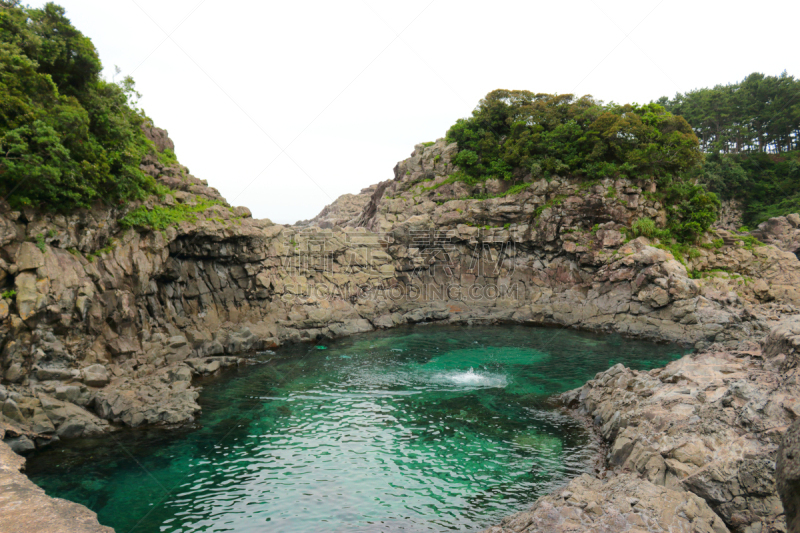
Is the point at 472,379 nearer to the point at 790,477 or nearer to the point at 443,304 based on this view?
the point at 443,304

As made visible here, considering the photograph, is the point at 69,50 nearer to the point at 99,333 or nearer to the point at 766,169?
the point at 99,333

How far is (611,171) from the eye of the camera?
42250 millimetres

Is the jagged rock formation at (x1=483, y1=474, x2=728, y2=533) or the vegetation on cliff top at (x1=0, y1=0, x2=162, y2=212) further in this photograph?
the vegetation on cliff top at (x1=0, y1=0, x2=162, y2=212)

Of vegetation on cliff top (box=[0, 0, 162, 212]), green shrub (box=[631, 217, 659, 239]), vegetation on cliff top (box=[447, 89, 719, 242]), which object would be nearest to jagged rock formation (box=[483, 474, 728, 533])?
vegetation on cliff top (box=[0, 0, 162, 212])

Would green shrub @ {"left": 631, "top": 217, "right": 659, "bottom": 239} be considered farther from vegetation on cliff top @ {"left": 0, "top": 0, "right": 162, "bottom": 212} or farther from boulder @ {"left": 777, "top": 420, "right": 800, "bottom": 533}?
vegetation on cliff top @ {"left": 0, "top": 0, "right": 162, "bottom": 212}

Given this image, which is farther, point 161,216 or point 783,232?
point 783,232

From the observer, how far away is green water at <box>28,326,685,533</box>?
41.4 ft

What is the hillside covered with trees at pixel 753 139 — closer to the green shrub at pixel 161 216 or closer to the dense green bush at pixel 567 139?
the dense green bush at pixel 567 139

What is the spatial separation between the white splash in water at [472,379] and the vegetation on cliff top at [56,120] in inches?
864

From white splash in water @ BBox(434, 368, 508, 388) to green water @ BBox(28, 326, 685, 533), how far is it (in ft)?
0.39

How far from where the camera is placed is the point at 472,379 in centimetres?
2523

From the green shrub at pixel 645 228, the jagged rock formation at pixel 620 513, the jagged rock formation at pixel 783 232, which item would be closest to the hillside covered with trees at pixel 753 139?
the jagged rock formation at pixel 783 232

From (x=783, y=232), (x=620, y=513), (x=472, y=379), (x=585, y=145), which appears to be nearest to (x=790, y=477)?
(x=620, y=513)

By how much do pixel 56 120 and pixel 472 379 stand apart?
25.4 meters
